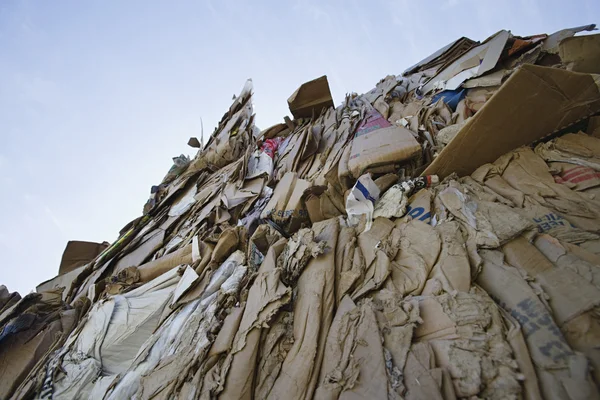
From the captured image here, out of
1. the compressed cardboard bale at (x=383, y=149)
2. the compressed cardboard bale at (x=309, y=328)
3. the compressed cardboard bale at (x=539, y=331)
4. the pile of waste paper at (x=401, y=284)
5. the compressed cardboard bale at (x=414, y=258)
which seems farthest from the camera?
the compressed cardboard bale at (x=383, y=149)

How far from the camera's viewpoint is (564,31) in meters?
2.98

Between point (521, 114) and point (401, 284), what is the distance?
1546 millimetres

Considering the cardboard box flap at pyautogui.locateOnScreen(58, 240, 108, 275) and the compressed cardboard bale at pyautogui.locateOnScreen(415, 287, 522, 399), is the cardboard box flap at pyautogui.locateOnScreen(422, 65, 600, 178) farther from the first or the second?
the cardboard box flap at pyautogui.locateOnScreen(58, 240, 108, 275)

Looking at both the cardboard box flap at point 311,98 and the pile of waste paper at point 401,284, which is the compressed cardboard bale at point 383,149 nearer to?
the pile of waste paper at point 401,284

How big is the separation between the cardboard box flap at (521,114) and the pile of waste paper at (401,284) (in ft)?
0.04

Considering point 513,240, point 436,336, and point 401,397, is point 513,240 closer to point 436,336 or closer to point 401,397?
point 436,336

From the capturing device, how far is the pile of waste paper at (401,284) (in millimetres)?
1149

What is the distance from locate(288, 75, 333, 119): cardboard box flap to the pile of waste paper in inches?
69.1

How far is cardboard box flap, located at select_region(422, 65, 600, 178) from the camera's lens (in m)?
1.71

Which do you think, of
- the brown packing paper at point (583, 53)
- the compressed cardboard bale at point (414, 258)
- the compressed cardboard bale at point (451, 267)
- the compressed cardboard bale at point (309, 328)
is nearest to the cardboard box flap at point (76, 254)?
the compressed cardboard bale at point (309, 328)

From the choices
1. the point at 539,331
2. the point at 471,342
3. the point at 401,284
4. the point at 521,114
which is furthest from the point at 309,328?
the point at 521,114

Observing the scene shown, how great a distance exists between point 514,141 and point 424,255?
1.30 m

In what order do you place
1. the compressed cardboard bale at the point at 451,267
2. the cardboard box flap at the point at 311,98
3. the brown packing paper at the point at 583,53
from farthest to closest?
the cardboard box flap at the point at 311,98 < the brown packing paper at the point at 583,53 < the compressed cardboard bale at the point at 451,267

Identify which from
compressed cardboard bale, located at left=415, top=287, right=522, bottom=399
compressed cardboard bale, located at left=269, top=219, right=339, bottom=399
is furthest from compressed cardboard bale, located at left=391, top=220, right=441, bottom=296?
compressed cardboard bale, located at left=269, top=219, right=339, bottom=399
